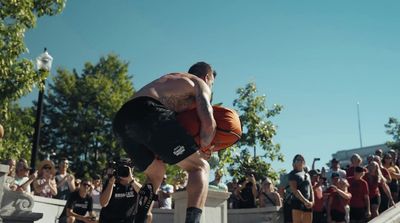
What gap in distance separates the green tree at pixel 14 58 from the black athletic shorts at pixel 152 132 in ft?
29.5

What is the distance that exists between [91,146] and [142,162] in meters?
31.6

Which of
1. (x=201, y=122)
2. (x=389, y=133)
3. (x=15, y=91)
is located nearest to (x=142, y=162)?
(x=201, y=122)

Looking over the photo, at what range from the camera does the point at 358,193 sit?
32.8 ft

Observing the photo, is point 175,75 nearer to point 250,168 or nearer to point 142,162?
point 142,162

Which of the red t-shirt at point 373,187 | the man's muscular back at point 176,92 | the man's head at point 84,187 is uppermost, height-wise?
the man's muscular back at point 176,92

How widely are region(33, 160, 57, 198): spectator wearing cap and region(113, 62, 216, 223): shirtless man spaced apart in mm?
6900

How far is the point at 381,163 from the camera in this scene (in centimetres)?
1165

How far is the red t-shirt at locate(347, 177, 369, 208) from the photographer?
32.8ft

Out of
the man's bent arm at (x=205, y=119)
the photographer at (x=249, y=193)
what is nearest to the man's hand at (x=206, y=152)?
the man's bent arm at (x=205, y=119)

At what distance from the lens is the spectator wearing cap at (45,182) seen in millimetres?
10297

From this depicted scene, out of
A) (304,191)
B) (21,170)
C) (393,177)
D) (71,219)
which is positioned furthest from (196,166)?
(393,177)

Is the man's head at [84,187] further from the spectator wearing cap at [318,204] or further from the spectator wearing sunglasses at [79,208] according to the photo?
the spectator wearing cap at [318,204]

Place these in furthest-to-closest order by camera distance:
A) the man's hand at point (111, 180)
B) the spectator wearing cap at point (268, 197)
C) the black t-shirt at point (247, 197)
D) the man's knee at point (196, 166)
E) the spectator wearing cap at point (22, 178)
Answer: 1. the black t-shirt at point (247, 197)
2. the spectator wearing cap at point (268, 197)
3. the spectator wearing cap at point (22, 178)
4. the man's hand at point (111, 180)
5. the man's knee at point (196, 166)

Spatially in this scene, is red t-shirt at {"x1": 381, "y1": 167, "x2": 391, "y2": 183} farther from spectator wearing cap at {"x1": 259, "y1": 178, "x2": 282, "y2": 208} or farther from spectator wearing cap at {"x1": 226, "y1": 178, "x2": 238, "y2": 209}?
spectator wearing cap at {"x1": 226, "y1": 178, "x2": 238, "y2": 209}
